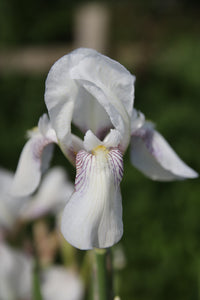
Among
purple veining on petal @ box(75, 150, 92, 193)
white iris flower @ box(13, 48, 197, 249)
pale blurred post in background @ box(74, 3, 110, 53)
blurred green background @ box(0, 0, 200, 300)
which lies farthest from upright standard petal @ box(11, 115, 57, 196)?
pale blurred post in background @ box(74, 3, 110, 53)

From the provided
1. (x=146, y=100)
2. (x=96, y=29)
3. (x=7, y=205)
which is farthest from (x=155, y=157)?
(x=96, y=29)

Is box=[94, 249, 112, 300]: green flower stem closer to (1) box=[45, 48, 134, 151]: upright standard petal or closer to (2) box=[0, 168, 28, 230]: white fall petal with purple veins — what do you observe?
(1) box=[45, 48, 134, 151]: upright standard petal

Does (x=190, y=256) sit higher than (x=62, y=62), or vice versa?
(x=62, y=62)

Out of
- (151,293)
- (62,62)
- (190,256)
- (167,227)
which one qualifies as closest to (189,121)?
(167,227)

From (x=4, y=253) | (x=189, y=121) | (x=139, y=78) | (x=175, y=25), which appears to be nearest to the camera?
(x=4, y=253)

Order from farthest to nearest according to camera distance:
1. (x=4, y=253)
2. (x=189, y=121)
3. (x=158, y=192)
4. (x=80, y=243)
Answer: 1. (x=189, y=121)
2. (x=158, y=192)
3. (x=4, y=253)
4. (x=80, y=243)

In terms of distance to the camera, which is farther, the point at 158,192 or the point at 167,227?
the point at 158,192

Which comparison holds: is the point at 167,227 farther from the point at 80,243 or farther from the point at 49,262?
the point at 80,243

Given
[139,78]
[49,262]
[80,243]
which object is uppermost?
[80,243]
